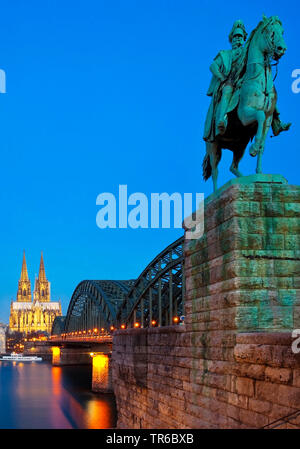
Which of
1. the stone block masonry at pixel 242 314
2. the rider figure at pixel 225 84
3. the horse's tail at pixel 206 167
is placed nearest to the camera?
the stone block masonry at pixel 242 314

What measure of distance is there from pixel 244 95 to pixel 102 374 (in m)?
61.5

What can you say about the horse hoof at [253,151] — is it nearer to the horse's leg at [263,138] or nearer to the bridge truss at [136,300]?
the horse's leg at [263,138]

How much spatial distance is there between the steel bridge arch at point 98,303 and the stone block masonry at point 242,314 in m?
71.3

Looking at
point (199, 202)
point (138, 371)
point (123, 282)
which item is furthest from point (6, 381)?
point (199, 202)

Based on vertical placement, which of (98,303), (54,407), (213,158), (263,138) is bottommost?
(54,407)

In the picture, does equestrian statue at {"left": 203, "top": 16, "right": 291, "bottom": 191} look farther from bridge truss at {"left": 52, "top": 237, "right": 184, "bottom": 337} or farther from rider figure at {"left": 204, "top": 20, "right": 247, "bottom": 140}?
bridge truss at {"left": 52, "top": 237, "right": 184, "bottom": 337}

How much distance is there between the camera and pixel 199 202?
14336 millimetres

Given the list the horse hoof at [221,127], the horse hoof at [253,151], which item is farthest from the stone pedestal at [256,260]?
the horse hoof at [221,127]

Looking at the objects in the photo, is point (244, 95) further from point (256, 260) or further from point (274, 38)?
point (256, 260)

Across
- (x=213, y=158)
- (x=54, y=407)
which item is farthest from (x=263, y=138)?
(x=54, y=407)

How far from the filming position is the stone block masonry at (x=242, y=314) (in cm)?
943

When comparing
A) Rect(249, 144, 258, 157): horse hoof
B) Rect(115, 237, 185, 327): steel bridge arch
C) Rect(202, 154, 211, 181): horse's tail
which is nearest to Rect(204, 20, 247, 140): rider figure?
Rect(249, 144, 258, 157): horse hoof

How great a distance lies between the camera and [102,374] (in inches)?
2744

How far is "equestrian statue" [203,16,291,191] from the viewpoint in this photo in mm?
12844
